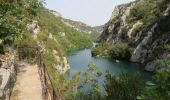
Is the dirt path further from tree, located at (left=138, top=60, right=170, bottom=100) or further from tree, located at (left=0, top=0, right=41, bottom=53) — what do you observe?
tree, located at (left=138, top=60, right=170, bottom=100)

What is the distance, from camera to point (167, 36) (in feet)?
543

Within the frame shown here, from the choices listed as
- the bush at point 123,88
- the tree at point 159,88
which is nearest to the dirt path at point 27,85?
the tree at point 159,88

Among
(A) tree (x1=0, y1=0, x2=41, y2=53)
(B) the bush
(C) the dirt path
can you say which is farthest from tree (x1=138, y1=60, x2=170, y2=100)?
(B) the bush

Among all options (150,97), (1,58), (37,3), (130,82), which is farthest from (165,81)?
(130,82)

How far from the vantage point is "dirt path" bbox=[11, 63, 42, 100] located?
2002 centimetres

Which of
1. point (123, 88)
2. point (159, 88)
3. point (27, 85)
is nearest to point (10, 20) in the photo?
point (27, 85)

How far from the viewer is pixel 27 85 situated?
2250 cm

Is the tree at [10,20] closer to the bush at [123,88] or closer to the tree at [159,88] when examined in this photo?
the tree at [159,88]

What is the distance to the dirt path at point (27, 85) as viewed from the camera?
65.7 ft

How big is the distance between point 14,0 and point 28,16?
5877mm

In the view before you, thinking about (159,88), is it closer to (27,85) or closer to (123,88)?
(27,85)

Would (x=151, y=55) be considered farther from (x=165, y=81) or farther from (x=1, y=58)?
(x=165, y=81)

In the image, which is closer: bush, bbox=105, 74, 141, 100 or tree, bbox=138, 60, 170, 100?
tree, bbox=138, 60, 170, 100

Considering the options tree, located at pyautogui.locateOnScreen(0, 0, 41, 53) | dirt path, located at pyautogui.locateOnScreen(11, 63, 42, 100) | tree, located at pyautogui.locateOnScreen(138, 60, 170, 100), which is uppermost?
tree, located at pyautogui.locateOnScreen(0, 0, 41, 53)
